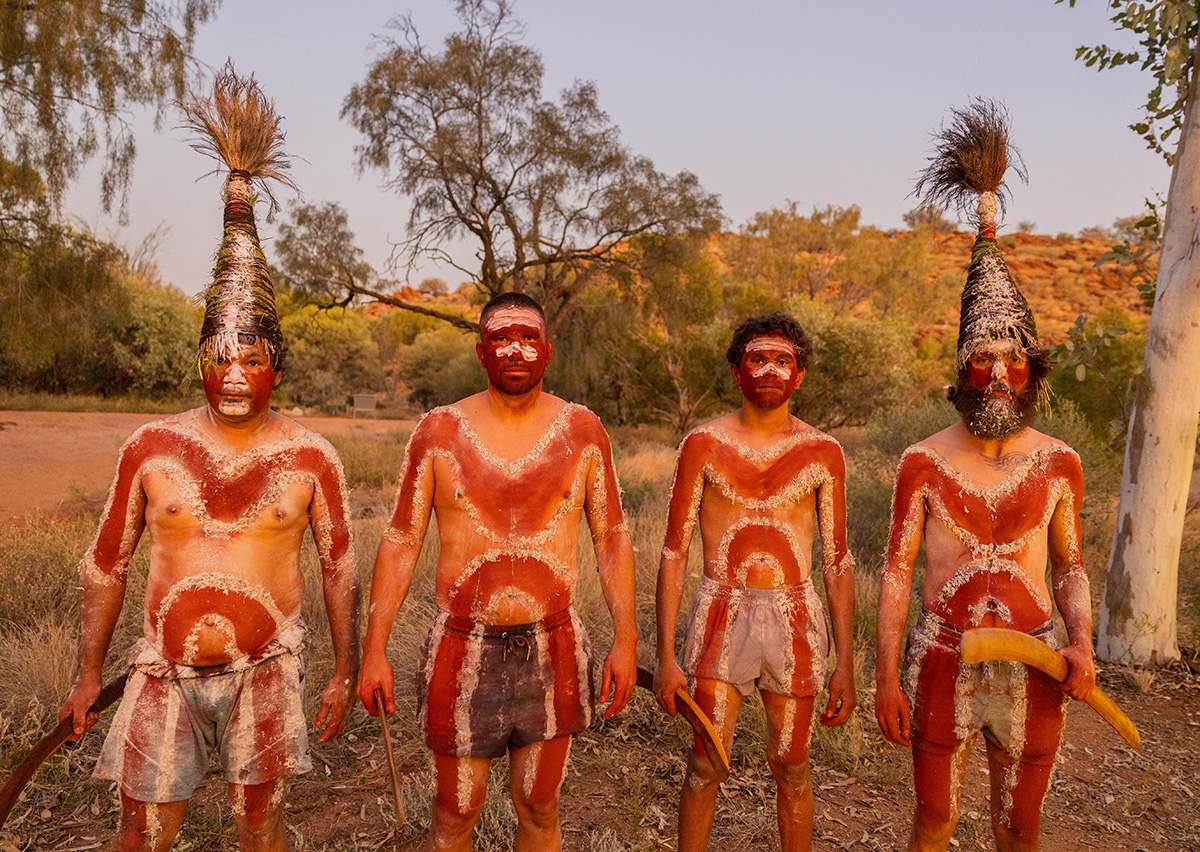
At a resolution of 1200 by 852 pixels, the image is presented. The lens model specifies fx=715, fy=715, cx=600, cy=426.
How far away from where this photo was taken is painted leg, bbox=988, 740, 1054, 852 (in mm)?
2418

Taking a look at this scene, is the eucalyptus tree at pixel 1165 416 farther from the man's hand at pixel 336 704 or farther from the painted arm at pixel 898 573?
the man's hand at pixel 336 704

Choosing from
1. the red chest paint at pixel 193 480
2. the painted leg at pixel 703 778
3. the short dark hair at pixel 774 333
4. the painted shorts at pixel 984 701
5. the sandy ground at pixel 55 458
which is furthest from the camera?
the sandy ground at pixel 55 458

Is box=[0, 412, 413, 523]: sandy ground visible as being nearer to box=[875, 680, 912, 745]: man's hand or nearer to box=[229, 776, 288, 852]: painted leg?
box=[229, 776, 288, 852]: painted leg

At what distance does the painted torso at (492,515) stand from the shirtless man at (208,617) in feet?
1.24

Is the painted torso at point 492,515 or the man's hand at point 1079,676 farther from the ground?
the painted torso at point 492,515

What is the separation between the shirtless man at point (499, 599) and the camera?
2.29 meters

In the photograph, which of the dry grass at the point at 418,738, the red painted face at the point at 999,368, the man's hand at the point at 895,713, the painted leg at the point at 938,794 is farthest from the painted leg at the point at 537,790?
the red painted face at the point at 999,368

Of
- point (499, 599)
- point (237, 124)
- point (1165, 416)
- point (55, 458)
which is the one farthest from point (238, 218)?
point (55, 458)

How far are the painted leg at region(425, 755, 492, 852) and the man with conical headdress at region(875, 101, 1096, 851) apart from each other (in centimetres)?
140

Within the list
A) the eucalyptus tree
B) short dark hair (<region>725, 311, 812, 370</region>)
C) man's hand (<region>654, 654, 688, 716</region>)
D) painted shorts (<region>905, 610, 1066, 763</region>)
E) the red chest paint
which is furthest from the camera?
the eucalyptus tree

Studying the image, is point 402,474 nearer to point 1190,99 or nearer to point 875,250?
point 1190,99

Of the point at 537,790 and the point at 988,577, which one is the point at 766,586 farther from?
the point at 537,790

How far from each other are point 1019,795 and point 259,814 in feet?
8.16

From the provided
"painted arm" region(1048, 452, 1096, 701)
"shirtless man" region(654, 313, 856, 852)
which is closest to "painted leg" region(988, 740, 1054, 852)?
"painted arm" region(1048, 452, 1096, 701)
